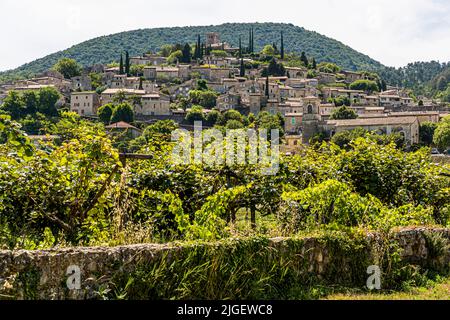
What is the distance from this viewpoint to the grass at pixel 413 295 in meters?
6.33

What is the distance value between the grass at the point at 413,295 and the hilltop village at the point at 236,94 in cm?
7623

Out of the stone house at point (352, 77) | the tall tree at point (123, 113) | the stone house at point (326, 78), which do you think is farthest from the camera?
the stone house at point (352, 77)

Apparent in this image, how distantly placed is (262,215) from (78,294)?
3.81 m

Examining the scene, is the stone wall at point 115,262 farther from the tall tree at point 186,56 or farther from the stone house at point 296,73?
the tall tree at point 186,56

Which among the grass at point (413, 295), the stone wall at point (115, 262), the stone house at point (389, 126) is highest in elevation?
the stone wall at point (115, 262)

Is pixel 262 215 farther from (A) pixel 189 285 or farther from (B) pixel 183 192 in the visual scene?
(A) pixel 189 285

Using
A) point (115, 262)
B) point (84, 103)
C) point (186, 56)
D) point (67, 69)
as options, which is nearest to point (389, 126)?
point (84, 103)

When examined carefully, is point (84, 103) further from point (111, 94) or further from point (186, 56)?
point (186, 56)

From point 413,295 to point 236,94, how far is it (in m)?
107

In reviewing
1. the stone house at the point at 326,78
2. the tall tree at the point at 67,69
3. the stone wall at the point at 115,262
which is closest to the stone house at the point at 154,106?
the tall tree at the point at 67,69

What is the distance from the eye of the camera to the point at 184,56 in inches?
5536

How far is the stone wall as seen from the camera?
16.8ft

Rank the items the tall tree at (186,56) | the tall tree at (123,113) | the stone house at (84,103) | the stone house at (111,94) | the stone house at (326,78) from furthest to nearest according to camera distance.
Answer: the stone house at (326,78) → the tall tree at (186,56) → the stone house at (111,94) → the stone house at (84,103) → the tall tree at (123,113)

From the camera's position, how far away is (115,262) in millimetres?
5527
